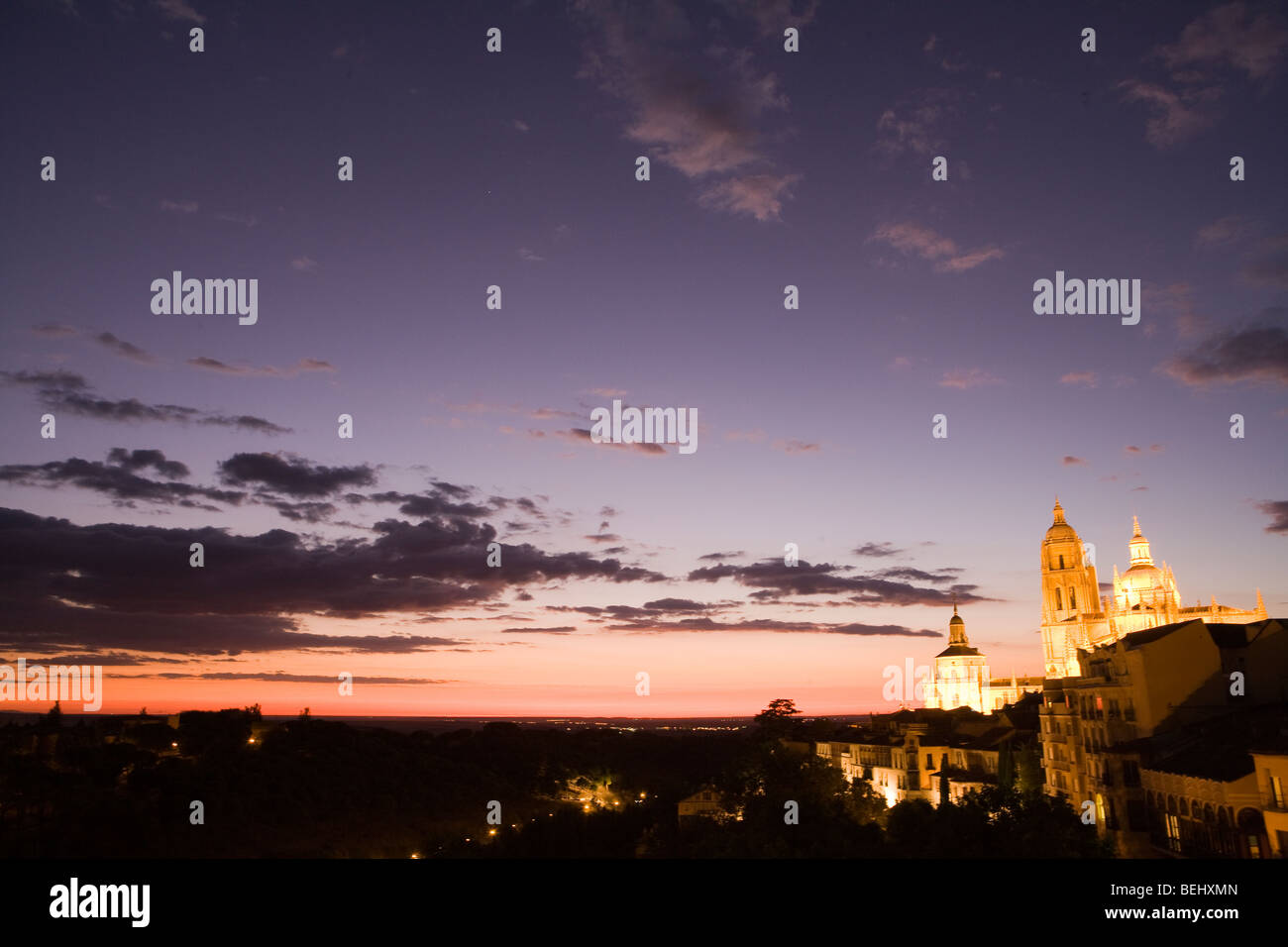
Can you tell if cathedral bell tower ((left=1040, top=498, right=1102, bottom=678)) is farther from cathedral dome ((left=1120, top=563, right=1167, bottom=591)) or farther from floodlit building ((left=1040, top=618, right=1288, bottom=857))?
floodlit building ((left=1040, top=618, right=1288, bottom=857))

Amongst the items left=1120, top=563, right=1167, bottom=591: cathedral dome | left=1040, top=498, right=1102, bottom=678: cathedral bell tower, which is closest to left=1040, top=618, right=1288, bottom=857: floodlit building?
left=1120, top=563, right=1167, bottom=591: cathedral dome

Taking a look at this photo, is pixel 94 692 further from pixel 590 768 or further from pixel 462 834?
pixel 590 768

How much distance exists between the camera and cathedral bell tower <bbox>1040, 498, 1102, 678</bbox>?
15612 cm

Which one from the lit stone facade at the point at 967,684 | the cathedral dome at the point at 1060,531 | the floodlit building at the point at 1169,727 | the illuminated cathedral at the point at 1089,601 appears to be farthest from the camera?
the cathedral dome at the point at 1060,531

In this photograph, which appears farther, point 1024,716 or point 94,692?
point 1024,716

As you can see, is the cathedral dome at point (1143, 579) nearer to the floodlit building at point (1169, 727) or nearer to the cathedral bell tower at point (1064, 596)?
the cathedral bell tower at point (1064, 596)

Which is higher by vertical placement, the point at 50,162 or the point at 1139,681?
the point at 50,162

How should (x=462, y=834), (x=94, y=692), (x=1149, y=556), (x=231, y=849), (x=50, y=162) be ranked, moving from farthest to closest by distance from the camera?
(x=1149, y=556), (x=462, y=834), (x=231, y=849), (x=94, y=692), (x=50, y=162)

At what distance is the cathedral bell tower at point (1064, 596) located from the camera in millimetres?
156125

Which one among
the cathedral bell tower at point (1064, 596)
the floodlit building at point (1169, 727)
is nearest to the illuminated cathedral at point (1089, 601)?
the cathedral bell tower at point (1064, 596)
